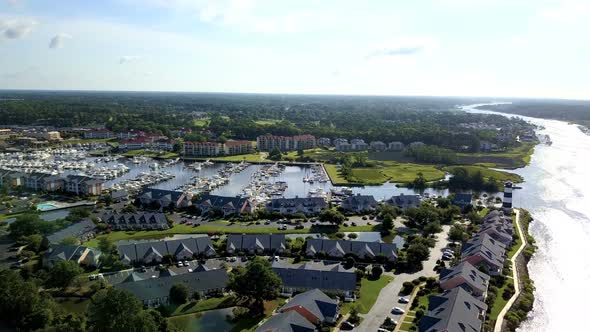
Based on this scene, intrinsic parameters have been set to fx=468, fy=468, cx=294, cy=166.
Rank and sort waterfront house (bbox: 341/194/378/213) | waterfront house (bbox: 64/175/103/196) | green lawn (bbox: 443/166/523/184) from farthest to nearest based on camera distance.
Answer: green lawn (bbox: 443/166/523/184), waterfront house (bbox: 64/175/103/196), waterfront house (bbox: 341/194/378/213)

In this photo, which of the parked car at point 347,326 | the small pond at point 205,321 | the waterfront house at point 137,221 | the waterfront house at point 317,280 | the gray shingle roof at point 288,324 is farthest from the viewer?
the waterfront house at point 137,221

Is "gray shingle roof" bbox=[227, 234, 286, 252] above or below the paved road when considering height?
above

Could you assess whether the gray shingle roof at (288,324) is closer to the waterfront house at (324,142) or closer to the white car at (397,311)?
the white car at (397,311)

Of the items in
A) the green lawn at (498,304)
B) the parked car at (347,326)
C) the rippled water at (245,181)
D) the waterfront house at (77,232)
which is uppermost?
the waterfront house at (77,232)

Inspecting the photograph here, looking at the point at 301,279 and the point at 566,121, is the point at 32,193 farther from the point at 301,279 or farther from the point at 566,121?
the point at 566,121

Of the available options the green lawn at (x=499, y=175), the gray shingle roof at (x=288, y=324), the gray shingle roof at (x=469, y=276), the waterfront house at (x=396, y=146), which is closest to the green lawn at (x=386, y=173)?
the green lawn at (x=499, y=175)

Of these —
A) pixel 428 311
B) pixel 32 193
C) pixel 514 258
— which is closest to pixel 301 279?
pixel 428 311

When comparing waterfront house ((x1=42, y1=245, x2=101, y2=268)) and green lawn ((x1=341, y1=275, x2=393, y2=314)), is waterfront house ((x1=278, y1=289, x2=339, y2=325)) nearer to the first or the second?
green lawn ((x1=341, y1=275, x2=393, y2=314))

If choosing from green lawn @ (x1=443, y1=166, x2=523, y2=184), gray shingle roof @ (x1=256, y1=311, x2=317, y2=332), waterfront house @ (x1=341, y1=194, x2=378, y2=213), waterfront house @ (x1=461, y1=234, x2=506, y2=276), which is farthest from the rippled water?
gray shingle roof @ (x1=256, y1=311, x2=317, y2=332)

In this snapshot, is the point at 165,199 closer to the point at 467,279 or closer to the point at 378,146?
the point at 467,279
